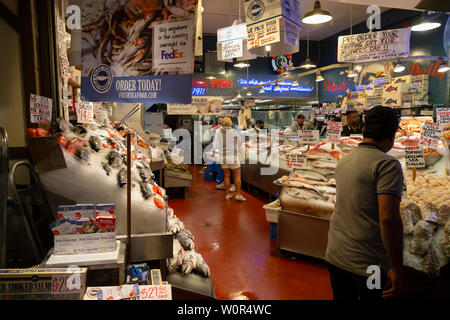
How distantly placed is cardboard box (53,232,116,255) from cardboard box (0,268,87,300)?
0.36 m

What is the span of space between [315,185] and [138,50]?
10.2 ft

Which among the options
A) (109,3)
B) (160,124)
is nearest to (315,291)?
(109,3)

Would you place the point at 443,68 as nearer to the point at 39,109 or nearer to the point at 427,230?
the point at 427,230

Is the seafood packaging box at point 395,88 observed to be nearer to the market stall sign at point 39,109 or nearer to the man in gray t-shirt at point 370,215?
the man in gray t-shirt at point 370,215

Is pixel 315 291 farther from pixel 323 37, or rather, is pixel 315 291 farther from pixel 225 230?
pixel 323 37

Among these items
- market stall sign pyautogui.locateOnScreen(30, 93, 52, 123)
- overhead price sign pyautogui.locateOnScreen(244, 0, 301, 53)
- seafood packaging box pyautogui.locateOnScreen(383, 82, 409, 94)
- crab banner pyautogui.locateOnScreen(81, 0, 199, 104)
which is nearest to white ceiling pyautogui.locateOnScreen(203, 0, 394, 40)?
seafood packaging box pyautogui.locateOnScreen(383, 82, 409, 94)

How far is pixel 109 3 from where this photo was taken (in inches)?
88.7

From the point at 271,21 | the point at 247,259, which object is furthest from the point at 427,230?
the point at 271,21

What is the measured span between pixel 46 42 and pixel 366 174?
8.78 feet

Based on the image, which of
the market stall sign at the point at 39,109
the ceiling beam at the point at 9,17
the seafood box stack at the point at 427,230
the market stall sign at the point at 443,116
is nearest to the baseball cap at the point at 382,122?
the seafood box stack at the point at 427,230

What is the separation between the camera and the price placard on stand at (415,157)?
3.12m

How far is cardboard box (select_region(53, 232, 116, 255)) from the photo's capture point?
6.52 ft

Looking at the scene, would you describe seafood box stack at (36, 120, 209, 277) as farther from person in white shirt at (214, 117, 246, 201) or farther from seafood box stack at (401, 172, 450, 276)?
person in white shirt at (214, 117, 246, 201)
